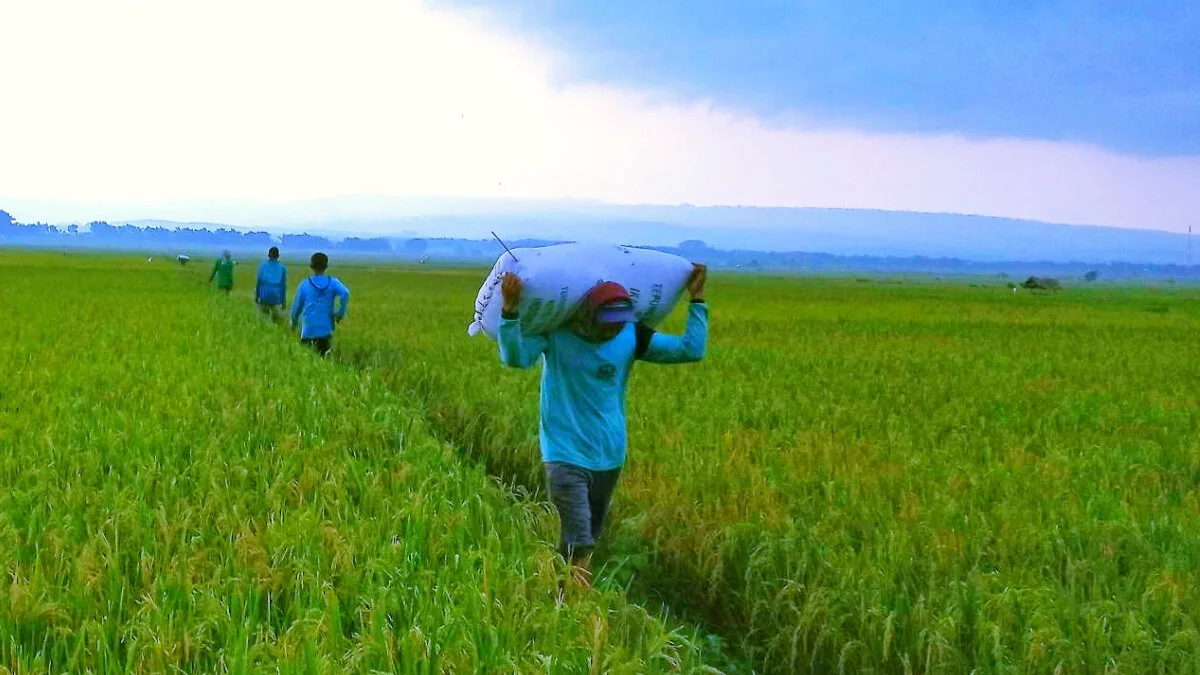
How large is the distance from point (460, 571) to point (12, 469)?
273 cm

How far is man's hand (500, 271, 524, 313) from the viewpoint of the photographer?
4.05 metres

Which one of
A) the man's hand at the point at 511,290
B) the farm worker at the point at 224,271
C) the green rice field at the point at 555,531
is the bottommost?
the green rice field at the point at 555,531

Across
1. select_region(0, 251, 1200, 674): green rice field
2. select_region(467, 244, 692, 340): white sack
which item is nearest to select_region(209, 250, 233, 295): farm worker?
select_region(0, 251, 1200, 674): green rice field

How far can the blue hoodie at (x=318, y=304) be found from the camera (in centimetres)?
1035

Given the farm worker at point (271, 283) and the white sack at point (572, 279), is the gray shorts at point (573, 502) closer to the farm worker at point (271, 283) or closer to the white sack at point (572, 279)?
the white sack at point (572, 279)

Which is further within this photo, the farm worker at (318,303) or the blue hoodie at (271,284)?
the blue hoodie at (271,284)

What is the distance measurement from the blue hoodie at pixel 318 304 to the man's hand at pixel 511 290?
21.4 feet

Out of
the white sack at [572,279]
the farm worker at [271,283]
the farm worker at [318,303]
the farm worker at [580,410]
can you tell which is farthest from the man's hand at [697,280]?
the farm worker at [271,283]

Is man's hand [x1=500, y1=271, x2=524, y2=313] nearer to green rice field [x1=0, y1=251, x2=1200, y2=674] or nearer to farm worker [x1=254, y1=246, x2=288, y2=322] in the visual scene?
green rice field [x1=0, y1=251, x2=1200, y2=674]

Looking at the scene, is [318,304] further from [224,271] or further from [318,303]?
[224,271]

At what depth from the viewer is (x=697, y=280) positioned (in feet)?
15.5

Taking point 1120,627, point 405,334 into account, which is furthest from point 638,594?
point 405,334

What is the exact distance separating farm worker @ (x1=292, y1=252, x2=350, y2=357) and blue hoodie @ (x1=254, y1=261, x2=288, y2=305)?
3581mm

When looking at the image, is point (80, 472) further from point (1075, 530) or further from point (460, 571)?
point (1075, 530)
